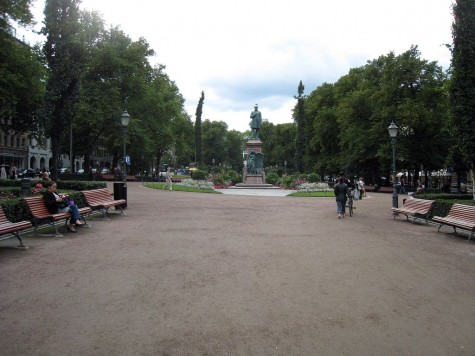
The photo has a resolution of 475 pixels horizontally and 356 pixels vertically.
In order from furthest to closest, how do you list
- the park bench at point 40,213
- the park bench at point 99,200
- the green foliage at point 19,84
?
1. the green foliage at point 19,84
2. the park bench at point 99,200
3. the park bench at point 40,213

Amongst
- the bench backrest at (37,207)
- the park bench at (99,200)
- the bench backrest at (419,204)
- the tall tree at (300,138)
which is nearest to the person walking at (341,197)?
the bench backrest at (419,204)

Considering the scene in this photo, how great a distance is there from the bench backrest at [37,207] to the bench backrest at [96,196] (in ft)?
9.38

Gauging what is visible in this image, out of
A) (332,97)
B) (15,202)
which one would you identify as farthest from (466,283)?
(332,97)

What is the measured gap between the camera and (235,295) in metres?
5.46

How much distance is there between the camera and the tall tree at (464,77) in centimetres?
1498

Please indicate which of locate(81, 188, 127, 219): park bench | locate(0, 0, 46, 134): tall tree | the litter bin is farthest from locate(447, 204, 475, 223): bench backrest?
locate(0, 0, 46, 134): tall tree

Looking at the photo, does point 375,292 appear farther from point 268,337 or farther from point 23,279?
point 23,279

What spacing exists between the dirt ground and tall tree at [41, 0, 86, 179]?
481 inches

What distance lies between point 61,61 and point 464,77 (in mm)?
18348

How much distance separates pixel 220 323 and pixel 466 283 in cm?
437

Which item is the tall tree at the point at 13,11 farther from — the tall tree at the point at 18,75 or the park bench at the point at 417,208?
the park bench at the point at 417,208

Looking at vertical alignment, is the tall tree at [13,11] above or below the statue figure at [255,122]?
above

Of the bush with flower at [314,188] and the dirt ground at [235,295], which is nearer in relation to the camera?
the dirt ground at [235,295]

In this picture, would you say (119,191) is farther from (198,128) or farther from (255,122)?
(198,128)
